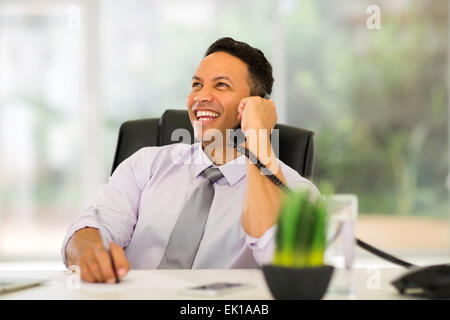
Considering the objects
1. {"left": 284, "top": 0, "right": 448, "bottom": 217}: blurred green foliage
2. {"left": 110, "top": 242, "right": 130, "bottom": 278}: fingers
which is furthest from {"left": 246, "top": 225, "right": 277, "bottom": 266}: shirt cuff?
{"left": 284, "top": 0, "right": 448, "bottom": 217}: blurred green foliage

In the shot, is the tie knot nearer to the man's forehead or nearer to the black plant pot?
the man's forehead

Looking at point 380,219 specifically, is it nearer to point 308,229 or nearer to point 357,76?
point 357,76

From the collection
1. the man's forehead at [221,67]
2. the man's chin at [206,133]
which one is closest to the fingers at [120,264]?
the man's chin at [206,133]

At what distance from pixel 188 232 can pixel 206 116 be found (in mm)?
416

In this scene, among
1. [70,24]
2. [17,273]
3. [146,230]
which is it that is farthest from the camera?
[70,24]

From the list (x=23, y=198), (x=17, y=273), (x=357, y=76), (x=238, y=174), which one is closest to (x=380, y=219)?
(x=357, y=76)

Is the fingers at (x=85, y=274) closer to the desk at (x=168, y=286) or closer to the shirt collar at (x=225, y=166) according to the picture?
the desk at (x=168, y=286)

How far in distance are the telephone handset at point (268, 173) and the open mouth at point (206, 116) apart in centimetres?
9

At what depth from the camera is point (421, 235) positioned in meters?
4.68

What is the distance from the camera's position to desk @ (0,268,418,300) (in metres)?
0.89

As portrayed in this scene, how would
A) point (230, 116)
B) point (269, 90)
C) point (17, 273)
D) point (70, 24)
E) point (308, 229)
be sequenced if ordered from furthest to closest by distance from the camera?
point (70, 24), point (269, 90), point (230, 116), point (17, 273), point (308, 229)

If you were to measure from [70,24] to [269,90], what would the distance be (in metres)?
3.06

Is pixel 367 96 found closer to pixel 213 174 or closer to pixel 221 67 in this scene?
pixel 221 67

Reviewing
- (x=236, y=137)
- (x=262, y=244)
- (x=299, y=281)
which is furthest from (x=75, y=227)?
(x=299, y=281)
